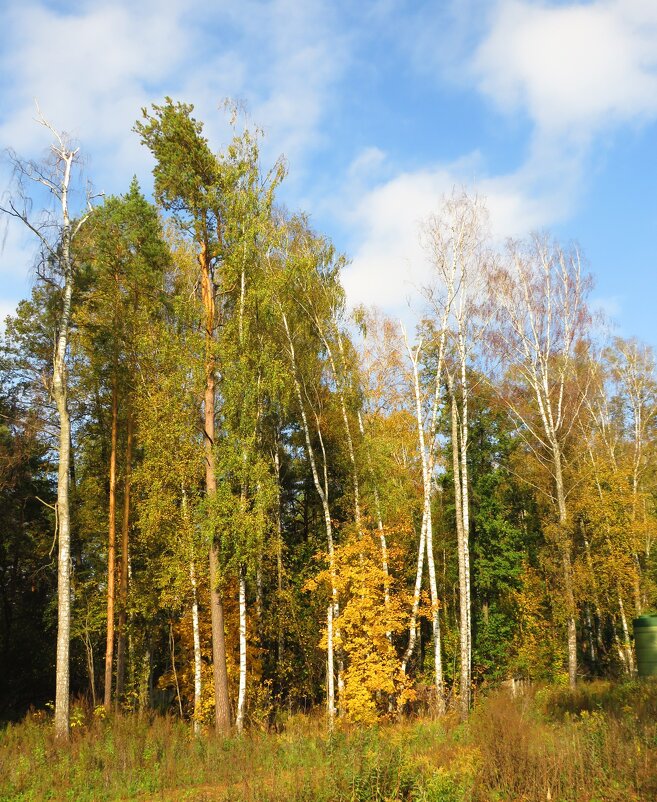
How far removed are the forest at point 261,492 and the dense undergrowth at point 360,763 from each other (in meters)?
0.47

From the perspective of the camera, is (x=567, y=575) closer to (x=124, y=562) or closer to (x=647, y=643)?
(x=647, y=643)

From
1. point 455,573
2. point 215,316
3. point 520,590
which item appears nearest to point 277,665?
point 455,573

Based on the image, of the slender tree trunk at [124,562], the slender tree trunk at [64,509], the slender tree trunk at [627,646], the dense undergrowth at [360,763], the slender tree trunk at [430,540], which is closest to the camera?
the dense undergrowth at [360,763]

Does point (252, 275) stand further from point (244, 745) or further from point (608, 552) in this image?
point (608, 552)

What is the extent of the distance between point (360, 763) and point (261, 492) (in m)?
7.43

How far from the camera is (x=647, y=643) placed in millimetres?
Answer: 13172

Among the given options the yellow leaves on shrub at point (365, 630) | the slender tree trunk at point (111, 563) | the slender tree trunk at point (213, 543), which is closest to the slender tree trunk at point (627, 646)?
the yellow leaves on shrub at point (365, 630)

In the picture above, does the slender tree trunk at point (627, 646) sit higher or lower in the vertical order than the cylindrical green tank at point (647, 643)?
lower

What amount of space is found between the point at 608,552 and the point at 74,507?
17.1 meters

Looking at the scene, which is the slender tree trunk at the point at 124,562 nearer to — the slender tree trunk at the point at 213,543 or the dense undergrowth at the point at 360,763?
the slender tree trunk at the point at 213,543

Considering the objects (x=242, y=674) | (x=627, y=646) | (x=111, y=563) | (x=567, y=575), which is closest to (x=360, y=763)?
(x=242, y=674)

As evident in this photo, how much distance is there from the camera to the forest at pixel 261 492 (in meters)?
13.7

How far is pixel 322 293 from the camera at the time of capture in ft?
60.3

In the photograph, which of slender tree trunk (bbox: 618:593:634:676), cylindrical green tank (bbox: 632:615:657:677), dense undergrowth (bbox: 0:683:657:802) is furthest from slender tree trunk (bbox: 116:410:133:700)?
slender tree trunk (bbox: 618:593:634:676)
